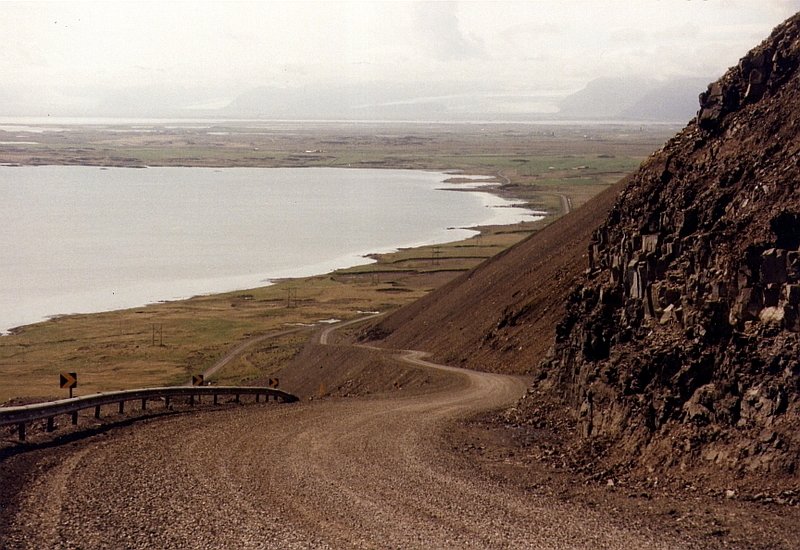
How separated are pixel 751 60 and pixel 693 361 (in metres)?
7.83

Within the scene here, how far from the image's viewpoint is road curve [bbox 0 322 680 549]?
43.2 ft

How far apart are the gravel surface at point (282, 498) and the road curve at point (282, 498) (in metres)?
0.02

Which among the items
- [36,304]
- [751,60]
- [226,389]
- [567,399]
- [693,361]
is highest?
[751,60]

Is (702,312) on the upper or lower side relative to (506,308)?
upper

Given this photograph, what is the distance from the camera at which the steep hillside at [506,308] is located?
132ft

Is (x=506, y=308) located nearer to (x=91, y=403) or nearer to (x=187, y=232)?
(x=91, y=403)

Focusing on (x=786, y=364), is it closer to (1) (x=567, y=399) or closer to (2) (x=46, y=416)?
(1) (x=567, y=399)

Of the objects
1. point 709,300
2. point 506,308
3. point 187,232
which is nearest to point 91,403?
point 709,300

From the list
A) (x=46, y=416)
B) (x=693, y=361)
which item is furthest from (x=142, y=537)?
(x=693, y=361)

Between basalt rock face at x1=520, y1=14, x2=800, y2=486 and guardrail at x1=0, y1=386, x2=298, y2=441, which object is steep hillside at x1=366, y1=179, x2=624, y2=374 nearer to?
guardrail at x1=0, y1=386, x2=298, y2=441

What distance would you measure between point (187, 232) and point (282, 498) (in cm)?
10623

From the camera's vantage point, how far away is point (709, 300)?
17.4 metres

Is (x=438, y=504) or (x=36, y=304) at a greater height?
(x=438, y=504)

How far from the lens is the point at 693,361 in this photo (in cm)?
1708
